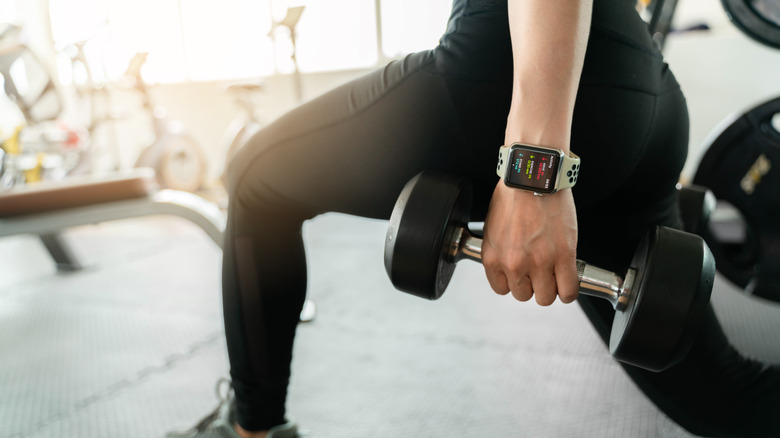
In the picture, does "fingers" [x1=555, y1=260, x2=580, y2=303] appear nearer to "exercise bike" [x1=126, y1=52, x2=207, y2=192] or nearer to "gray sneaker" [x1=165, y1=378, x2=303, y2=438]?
"gray sneaker" [x1=165, y1=378, x2=303, y2=438]

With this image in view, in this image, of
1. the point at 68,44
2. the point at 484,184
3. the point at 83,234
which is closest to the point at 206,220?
the point at 484,184

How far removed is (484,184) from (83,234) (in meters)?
3.02

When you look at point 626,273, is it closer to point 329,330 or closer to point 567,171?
point 567,171

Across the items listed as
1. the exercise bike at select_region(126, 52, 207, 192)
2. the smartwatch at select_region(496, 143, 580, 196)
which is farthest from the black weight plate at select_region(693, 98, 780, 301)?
the exercise bike at select_region(126, 52, 207, 192)

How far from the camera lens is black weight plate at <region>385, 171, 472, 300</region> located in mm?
491

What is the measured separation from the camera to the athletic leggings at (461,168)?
0.48 m

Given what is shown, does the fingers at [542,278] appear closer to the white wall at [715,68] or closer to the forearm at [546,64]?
the forearm at [546,64]

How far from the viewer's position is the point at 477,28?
0.48 meters

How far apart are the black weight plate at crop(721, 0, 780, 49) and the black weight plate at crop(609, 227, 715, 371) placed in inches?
55.8

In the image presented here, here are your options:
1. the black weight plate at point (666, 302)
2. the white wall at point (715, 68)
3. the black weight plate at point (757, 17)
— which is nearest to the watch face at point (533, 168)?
the black weight plate at point (666, 302)

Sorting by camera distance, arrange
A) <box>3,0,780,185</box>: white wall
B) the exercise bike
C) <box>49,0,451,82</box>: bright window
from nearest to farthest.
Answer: <box>3,0,780,185</box>: white wall
the exercise bike
<box>49,0,451,82</box>: bright window

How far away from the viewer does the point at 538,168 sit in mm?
434

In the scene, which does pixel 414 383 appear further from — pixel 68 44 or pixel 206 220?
pixel 68 44

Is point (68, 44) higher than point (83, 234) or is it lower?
higher
